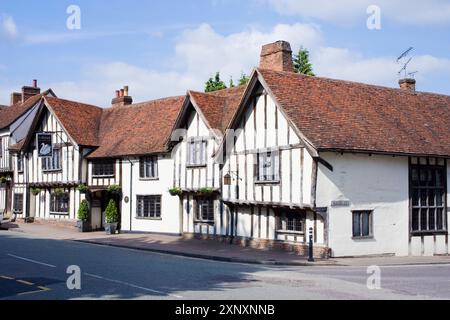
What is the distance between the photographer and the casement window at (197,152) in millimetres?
28453

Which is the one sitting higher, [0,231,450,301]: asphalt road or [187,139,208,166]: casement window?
[187,139,208,166]: casement window

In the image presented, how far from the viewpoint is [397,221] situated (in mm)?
24016

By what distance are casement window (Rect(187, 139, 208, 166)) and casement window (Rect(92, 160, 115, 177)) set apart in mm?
6793

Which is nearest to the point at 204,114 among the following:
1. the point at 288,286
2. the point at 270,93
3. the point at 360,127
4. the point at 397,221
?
the point at 270,93

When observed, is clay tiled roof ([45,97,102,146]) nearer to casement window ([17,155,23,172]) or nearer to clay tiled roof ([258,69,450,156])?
casement window ([17,155,23,172])

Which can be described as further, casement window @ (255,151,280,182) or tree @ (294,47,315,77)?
tree @ (294,47,315,77)

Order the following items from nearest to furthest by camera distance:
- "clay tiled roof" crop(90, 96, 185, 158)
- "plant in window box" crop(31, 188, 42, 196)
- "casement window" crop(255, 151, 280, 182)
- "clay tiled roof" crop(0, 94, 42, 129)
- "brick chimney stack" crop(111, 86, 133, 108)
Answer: "casement window" crop(255, 151, 280, 182) < "clay tiled roof" crop(90, 96, 185, 158) < "plant in window box" crop(31, 188, 42, 196) < "brick chimney stack" crop(111, 86, 133, 108) < "clay tiled roof" crop(0, 94, 42, 129)

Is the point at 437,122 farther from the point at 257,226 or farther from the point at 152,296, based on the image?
the point at 152,296

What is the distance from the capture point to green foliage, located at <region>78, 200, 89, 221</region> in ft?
111

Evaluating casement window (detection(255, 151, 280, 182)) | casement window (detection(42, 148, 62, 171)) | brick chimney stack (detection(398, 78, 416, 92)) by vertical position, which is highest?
brick chimney stack (detection(398, 78, 416, 92))

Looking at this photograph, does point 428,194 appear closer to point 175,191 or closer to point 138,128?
point 175,191

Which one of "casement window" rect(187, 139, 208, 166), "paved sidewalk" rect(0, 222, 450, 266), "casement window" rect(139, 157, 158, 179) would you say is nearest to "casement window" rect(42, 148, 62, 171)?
"paved sidewalk" rect(0, 222, 450, 266)

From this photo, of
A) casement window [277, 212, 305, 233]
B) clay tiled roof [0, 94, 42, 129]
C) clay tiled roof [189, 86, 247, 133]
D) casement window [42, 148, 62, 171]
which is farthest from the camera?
clay tiled roof [0, 94, 42, 129]

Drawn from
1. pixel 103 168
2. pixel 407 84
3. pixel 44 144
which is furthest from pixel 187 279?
pixel 44 144
